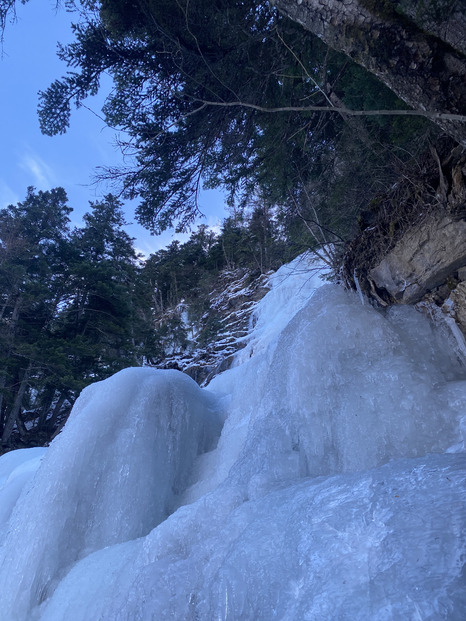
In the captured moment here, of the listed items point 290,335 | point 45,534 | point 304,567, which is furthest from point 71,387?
point 304,567

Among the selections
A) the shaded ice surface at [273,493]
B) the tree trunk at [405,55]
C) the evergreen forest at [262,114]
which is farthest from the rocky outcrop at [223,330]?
the tree trunk at [405,55]

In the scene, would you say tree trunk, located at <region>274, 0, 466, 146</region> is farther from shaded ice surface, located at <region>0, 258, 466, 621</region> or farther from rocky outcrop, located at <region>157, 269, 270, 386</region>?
rocky outcrop, located at <region>157, 269, 270, 386</region>

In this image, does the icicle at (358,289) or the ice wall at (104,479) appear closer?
the ice wall at (104,479)

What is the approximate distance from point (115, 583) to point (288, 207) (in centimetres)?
481

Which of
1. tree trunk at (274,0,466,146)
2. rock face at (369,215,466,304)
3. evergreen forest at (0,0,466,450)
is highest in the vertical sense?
evergreen forest at (0,0,466,450)

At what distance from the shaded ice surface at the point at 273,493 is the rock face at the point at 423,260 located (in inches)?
9.1

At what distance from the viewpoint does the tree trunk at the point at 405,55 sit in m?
2.21

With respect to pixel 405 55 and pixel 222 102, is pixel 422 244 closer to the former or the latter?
pixel 405 55

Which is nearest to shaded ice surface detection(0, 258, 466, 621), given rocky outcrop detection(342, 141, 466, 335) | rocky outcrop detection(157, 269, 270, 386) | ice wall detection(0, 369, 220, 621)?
ice wall detection(0, 369, 220, 621)

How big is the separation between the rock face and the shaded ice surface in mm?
232

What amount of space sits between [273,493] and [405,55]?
2527 mm

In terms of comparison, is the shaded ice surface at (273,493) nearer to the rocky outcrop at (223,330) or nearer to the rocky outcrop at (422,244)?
the rocky outcrop at (422,244)

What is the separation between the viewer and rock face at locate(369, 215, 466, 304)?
3.19 m

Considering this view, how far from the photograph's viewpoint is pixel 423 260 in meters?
3.40
